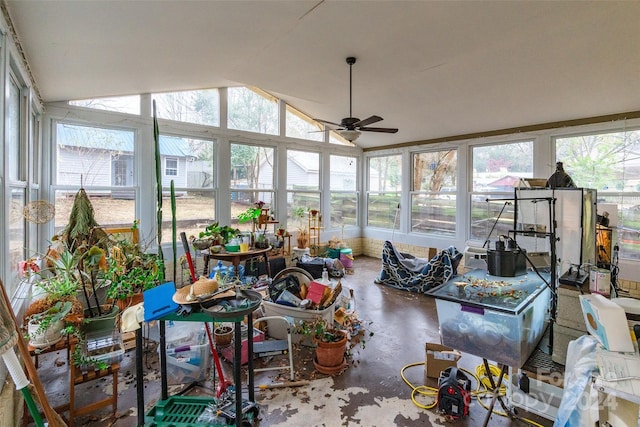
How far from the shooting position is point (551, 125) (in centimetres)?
472

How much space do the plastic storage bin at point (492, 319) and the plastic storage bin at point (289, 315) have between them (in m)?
1.25

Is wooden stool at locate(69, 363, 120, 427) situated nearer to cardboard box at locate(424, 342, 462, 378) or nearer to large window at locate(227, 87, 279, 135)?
cardboard box at locate(424, 342, 462, 378)

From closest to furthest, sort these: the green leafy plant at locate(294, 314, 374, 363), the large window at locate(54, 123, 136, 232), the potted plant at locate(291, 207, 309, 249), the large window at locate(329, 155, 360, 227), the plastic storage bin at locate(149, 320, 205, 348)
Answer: the plastic storage bin at locate(149, 320, 205, 348) → the green leafy plant at locate(294, 314, 374, 363) → the large window at locate(54, 123, 136, 232) → the potted plant at locate(291, 207, 309, 249) → the large window at locate(329, 155, 360, 227)

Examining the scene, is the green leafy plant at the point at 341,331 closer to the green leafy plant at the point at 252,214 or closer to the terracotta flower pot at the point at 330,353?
the terracotta flower pot at the point at 330,353

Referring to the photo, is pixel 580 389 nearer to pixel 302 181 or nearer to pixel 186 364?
pixel 186 364

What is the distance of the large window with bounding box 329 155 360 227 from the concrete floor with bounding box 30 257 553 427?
3.99 metres

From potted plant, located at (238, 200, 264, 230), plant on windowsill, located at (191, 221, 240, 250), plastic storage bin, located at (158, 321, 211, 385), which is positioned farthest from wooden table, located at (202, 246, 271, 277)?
plastic storage bin, located at (158, 321, 211, 385)

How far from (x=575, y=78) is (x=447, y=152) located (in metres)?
2.51

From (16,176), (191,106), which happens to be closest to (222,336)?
(16,176)

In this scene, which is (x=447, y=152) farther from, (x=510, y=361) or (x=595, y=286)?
(x=510, y=361)

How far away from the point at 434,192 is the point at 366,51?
11.8ft

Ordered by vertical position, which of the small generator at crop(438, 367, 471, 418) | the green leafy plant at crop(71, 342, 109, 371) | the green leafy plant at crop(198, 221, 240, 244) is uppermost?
the green leafy plant at crop(198, 221, 240, 244)

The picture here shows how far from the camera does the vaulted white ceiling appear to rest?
96.6 inches

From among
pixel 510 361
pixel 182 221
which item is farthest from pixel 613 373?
pixel 182 221
